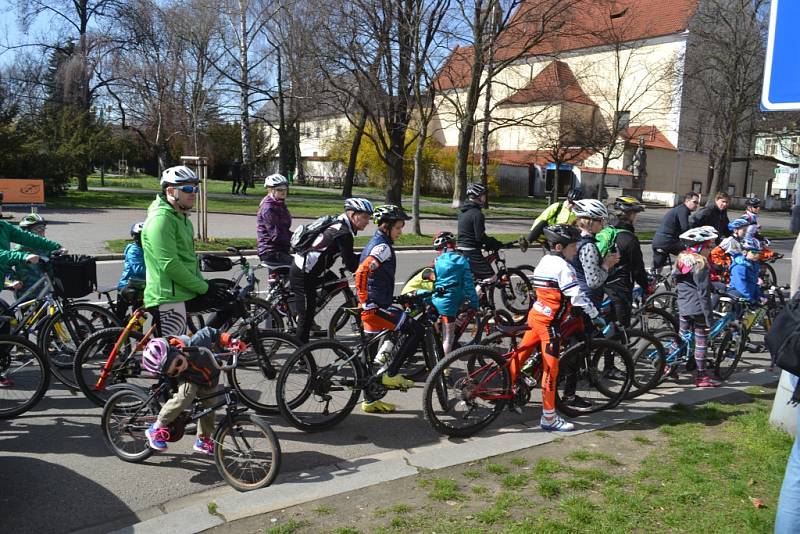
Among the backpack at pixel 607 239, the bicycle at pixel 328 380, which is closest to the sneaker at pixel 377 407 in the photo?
the bicycle at pixel 328 380

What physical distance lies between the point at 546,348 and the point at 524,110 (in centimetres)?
4350

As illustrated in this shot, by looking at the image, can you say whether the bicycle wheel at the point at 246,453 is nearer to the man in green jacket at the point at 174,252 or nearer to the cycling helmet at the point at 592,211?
the man in green jacket at the point at 174,252

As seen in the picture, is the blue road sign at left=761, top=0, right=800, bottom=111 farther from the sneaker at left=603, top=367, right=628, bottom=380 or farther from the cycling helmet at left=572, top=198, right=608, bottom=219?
the sneaker at left=603, top=367, right=628, bottom=380

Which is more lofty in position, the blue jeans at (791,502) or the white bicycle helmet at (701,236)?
the white bicycle helmet at (701,236)

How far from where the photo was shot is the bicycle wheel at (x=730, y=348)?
6.61 meters

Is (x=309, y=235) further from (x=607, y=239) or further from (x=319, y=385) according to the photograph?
(x=607, y=239)

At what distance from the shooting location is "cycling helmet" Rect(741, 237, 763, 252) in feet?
27.0

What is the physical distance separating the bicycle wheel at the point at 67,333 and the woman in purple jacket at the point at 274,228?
205 cm

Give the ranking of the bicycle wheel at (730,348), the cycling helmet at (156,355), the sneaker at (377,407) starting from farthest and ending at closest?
the bicycle wheel at (730,348), the sneaker at (377,407), the cycling helmet at (156,355)

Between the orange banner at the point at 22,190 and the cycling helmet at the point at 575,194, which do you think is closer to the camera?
the cycling helmet at the point at 575,194

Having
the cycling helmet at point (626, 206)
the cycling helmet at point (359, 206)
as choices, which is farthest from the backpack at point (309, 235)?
the cycling helmet at point (626, 206)

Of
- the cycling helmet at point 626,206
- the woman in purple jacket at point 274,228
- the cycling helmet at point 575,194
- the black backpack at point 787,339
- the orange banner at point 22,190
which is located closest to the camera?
the black backpack at point 787,339

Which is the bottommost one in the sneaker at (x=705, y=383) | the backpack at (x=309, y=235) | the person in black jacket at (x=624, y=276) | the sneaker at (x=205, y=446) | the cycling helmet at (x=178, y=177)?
Result: the sneaker at (x=705, y=383)

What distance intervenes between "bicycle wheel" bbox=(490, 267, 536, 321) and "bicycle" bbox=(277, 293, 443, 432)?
12.9 feet
